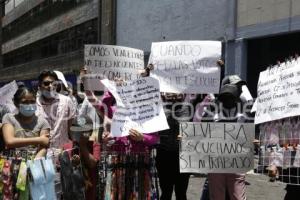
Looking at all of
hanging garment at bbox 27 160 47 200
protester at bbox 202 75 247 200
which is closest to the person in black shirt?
protester at bbox 202 75 247 200

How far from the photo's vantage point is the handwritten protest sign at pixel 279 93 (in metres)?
4.60

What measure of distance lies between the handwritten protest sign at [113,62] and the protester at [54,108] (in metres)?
0.51

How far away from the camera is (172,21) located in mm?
23281

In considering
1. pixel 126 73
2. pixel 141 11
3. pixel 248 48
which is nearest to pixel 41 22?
pixel 141 11

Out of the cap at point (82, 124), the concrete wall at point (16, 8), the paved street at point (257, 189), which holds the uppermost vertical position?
the concrete wall at point (16, 8)

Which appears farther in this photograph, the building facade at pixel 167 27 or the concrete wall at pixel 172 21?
the concrete wall at pixel 172 21

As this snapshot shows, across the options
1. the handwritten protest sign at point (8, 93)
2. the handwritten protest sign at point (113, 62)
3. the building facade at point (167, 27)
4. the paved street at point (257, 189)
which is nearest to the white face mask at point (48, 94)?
the handwritten protest sign at point (113, 62)

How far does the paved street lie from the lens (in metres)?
8.38

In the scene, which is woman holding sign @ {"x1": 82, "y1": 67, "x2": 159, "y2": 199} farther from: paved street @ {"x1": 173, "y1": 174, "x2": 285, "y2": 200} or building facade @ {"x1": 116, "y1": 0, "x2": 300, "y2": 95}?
building facade @ {"x1": 116, "y1": 0, "x2": 300, "y2": 95}

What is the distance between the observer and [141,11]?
86.6 feet

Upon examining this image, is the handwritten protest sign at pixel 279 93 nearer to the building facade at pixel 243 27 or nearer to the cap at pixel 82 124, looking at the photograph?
the cap at pixel 82 124

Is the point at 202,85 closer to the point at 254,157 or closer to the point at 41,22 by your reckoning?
the point at 254,157

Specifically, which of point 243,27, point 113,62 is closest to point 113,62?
point 113,62

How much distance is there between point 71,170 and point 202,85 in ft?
5.34
